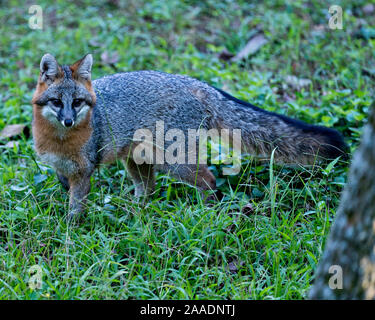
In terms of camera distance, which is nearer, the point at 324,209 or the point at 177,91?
the point at 324,209

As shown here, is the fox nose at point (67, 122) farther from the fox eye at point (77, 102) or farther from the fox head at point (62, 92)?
the fox eye at point (77, 102)

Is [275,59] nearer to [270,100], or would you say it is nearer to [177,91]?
[270,100]

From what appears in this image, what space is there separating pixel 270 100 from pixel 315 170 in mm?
1816

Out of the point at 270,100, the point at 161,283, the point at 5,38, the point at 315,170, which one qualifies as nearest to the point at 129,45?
→ the point at 5,38

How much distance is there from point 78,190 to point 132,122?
0.97 metres

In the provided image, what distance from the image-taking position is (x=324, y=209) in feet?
15.4

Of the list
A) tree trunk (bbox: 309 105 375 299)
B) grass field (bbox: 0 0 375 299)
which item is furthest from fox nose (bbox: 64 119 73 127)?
tree trunk (bbox: 309 105 375 299)

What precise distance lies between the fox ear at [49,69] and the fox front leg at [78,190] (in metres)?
1.00

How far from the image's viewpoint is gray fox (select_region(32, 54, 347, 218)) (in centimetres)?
481

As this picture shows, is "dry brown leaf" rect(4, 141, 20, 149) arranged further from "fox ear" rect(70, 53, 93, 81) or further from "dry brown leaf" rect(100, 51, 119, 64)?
"dry brown leaf" rect(100, 51, 119, 64)

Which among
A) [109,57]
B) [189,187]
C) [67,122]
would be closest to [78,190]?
[67,122]

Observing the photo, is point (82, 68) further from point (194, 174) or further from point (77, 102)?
point (194, 174)

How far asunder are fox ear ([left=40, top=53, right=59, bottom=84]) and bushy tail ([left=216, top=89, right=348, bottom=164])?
1.77 metres

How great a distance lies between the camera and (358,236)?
2467mm
